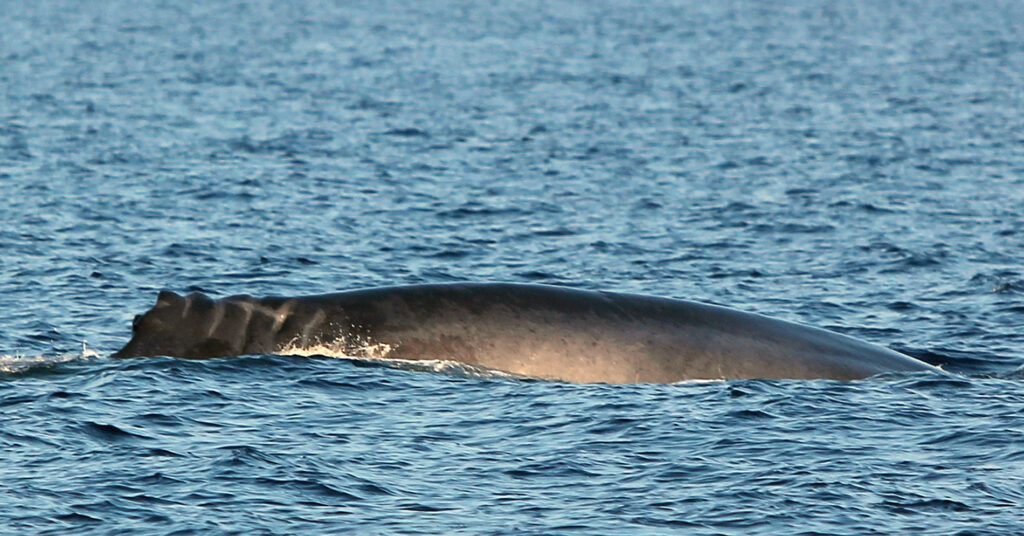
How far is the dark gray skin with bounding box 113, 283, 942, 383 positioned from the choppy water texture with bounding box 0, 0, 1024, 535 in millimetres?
277

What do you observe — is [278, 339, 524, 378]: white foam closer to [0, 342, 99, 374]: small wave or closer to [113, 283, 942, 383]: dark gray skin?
[113, 283, 942, 383]: dark gray skin

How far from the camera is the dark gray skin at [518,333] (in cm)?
2061

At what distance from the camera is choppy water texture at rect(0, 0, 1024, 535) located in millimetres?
17266

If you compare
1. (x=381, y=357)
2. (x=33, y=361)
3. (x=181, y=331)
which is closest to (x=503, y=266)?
(x=381, y=357)

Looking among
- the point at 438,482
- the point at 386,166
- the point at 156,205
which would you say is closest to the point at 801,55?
the point at 386,166

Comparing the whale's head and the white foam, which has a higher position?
the whale's head

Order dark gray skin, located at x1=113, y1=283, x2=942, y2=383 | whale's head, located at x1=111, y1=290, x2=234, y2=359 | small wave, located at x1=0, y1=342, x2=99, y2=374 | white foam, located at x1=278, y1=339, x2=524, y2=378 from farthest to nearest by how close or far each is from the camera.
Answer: small wave, located at x1=0, y1=342, x2=99, y2=374
whale's head, located at x1=111, y1=290, x2=234, y2=359
white foam, located at x1=278, y1=339, x2=524, y2=378
dark gray skin, located at x1=113, y1=283, x2=942, y2=383

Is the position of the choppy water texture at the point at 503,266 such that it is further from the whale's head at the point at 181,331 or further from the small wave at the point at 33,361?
the whale's head at the point at 181,331

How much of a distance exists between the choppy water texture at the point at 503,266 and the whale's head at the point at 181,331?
22 centimetres

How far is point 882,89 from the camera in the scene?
68.8 meters

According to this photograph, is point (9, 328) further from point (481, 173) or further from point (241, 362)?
point (481, 173)

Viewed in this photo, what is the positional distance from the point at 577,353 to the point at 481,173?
24.2m

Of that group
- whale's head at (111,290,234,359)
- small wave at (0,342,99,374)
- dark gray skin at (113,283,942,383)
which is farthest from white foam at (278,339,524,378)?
small wave at (0,342,99,374)

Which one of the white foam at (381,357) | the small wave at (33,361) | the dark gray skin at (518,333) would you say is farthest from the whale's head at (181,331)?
the small wave at (33,361)
